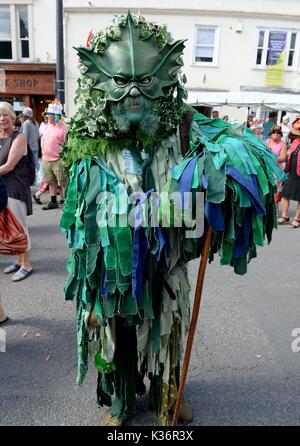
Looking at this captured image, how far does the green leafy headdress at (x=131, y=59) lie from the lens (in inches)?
63.3

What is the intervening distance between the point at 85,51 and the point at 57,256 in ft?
11.2

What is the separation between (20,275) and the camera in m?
4.11

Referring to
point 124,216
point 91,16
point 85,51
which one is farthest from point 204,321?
point 91,16

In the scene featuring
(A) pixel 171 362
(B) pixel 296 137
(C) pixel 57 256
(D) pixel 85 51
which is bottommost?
(C) pixel 57 256

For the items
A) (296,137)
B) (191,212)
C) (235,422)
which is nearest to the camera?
(191,212)

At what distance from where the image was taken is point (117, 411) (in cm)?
215

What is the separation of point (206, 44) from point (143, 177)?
583 inches

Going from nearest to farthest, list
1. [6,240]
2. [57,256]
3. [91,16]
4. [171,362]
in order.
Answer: [171,362] < [6,240] < [57,256] < [91,16]

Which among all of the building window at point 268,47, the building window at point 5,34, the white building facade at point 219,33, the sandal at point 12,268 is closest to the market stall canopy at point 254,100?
the white building facade at point 219,33

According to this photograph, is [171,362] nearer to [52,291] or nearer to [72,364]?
[72,364]

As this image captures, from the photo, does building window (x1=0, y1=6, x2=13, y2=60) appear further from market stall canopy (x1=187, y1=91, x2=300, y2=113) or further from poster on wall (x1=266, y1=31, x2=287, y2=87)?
poster on wall (x1=266, y1=31, x2=287, y2=87)

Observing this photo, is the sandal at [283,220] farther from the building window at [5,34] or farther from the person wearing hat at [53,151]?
the building window at [5,34]

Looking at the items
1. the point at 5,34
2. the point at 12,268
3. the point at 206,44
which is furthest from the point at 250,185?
the point at 5,34

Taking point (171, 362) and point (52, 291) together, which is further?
point (52, 291)
